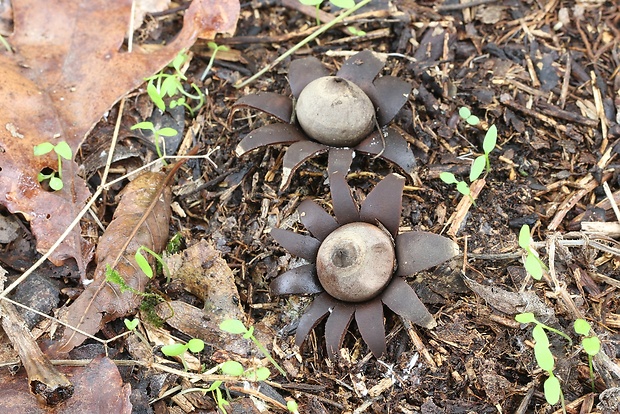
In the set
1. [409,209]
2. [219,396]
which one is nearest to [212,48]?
[409,209]

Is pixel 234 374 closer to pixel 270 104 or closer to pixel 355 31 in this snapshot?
pixel 270 104

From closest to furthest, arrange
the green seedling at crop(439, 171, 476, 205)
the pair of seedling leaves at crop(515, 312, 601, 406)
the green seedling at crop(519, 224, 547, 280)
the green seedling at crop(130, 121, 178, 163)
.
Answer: the pair of seedling leaves at crop(515, 312, 601, 406) < the green seedling at crop(519, 224, 547, 280) < the green seedling at crop(439, 171, 476, 205) < the green seedling at crop(130, 121, 178, 163)

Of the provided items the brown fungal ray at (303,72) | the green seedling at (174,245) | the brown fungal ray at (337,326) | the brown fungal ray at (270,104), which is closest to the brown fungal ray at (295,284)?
the brown fungal ray at (337,326)

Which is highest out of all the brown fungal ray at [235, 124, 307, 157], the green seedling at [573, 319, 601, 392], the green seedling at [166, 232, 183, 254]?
the brown fungal ray at [235, 124, 307, 157]

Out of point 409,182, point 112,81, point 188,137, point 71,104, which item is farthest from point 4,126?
point 409,182


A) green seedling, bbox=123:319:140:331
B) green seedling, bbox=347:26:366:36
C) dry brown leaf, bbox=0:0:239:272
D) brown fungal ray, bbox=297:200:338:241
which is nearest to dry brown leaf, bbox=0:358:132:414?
green seedling, bbox=123:319:140:331

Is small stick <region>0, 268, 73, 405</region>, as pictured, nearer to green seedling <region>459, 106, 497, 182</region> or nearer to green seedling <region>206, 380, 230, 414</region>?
green seedling <region>206, 380, 230, 414</region>

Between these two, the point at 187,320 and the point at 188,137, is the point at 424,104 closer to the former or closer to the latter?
the point at 188,137
